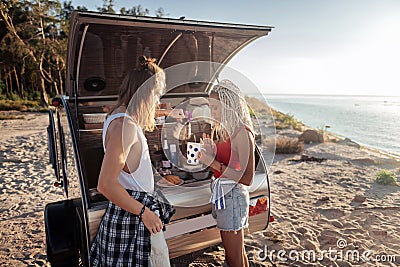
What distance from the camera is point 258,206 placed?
112 inches

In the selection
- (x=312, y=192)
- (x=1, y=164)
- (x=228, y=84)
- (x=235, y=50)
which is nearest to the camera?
(x=228, y=84)

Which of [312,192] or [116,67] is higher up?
[116,67]

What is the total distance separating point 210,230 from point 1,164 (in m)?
6.35

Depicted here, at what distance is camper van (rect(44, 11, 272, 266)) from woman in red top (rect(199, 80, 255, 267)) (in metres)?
0.32

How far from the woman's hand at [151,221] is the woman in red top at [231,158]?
25.8 inches

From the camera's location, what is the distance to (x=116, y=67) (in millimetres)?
3438

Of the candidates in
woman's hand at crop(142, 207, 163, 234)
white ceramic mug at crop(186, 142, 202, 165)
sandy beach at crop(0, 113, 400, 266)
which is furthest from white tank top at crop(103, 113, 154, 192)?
sandy beach at crop(0, 113, 400, 266)

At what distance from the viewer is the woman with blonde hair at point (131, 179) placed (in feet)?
5.24

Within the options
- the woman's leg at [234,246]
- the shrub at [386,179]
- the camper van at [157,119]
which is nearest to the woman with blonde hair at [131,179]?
the camper van at [157,119]

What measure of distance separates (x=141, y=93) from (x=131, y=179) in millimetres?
478

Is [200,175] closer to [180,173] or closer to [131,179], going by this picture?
[180,173]

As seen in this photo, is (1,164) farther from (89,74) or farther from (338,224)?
(338,224)

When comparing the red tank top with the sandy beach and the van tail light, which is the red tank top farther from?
the sandy beach

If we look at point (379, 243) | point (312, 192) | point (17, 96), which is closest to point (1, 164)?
point (312, 192)
